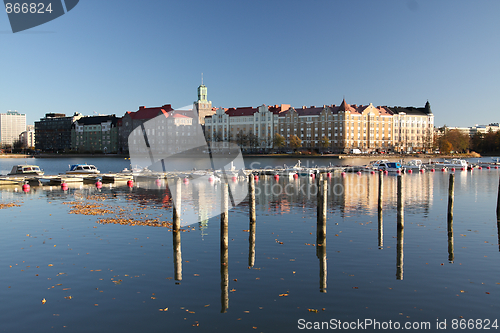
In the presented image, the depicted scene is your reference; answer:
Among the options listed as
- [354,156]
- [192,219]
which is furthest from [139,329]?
[354,156]

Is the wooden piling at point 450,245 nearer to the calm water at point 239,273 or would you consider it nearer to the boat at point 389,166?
the calm water at point 239,273

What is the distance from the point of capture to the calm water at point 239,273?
1322cm

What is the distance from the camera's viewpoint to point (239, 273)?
17312mm

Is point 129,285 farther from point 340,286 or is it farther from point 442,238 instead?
point 442,238

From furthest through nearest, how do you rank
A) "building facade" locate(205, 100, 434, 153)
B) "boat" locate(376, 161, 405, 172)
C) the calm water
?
"building facade" locate(205, 100, 434, 153), "boat" locate(376, 161, 405, 172), the calm water

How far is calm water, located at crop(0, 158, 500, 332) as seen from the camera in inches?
520

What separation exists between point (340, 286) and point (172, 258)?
26.0 ft

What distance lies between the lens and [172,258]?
19.5 meters

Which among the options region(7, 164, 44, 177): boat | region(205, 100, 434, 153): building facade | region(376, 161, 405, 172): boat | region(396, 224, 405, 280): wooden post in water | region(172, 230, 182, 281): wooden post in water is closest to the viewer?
region(172, 230, 182, 281): wooden post in water

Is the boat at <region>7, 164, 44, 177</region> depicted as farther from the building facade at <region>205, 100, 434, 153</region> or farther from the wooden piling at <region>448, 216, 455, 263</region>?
the building facade at <region>205, 100, 434, 153</region>

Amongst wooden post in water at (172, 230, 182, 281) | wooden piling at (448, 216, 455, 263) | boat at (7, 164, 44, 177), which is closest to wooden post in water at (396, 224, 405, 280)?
wooden piling at (448, 216, 455, 263)

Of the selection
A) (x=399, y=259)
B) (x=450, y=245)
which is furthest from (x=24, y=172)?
(x=450, y=245)

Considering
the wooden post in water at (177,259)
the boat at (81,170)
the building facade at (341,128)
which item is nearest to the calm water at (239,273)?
the wooden post in water at (177,259)

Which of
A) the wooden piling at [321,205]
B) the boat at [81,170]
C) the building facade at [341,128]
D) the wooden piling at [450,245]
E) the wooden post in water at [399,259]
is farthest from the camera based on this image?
the building facade at [341,128]
